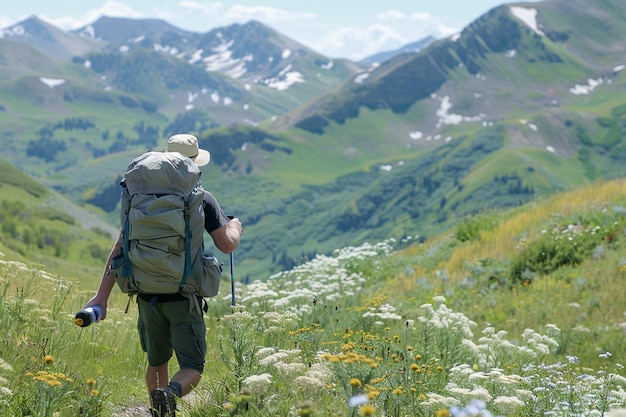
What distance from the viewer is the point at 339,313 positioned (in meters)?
9.66

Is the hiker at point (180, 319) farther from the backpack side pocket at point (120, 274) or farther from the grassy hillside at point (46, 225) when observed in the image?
the grassy hillside at point (46, 225)

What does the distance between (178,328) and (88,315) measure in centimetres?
73

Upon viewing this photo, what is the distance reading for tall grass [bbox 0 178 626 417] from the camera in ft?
14.8

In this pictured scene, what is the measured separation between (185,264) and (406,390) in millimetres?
1979

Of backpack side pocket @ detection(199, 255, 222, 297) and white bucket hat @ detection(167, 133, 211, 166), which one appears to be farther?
white bucket hat @ detection(167, 133, 211, 166)

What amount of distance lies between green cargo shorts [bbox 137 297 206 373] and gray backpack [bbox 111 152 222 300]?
7.4 inches

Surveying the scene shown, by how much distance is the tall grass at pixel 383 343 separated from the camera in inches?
178

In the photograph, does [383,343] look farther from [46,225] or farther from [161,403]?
[46,225]

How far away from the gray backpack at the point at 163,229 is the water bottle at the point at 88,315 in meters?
0.33

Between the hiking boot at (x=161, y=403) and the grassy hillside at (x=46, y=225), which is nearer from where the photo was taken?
the hiking boot at (x=161, y=403)

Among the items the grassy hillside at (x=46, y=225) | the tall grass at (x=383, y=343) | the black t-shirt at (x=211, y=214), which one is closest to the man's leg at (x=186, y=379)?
the tall grass at (x=383, y=343)

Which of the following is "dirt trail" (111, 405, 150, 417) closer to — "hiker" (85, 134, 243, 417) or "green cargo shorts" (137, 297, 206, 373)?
"hiker" (85, 134, 243, 417)

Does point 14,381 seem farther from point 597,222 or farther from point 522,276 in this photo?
point 597,222

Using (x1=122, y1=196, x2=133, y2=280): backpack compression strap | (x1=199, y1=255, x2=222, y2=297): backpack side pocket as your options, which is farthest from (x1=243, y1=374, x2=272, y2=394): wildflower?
(x1=122, y1=196, x2=133, y2=280): backpack compression strap
